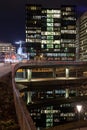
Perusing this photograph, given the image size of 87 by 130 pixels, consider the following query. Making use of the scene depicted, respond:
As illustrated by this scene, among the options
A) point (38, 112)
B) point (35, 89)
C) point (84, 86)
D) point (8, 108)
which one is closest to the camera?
point (8, 108)

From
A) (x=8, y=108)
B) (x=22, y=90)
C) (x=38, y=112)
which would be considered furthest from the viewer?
(x=22, y=90)

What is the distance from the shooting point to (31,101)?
63250 mm

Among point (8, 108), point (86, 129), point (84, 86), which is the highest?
point (8, 108)

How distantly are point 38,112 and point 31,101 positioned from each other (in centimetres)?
712

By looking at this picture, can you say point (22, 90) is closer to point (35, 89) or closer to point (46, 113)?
point (35, 89)

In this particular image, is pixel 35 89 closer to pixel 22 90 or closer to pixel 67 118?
pixel 22 90

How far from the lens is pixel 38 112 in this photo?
5641 cm

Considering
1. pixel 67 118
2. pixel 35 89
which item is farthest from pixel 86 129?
pixel 35 89

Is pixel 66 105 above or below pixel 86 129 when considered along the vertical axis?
below

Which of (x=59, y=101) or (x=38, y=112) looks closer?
(x=38, y=112)

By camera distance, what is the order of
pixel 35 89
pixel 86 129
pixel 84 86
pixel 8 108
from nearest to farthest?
pixel 8 108, pixel 86 129, pixel 35 89, pixel 84 86

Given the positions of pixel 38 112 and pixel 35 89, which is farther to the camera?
pixel 35 89

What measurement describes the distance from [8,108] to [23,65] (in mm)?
63095

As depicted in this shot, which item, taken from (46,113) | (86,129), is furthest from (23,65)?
(86,129)
